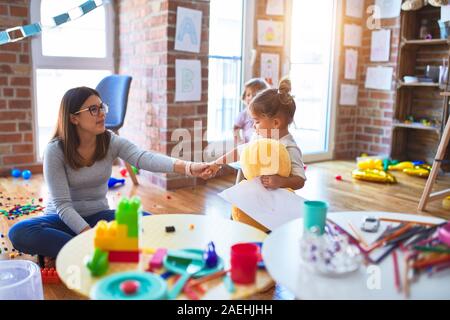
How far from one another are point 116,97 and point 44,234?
65.5 inches

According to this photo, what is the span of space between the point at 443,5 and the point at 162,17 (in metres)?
2.46

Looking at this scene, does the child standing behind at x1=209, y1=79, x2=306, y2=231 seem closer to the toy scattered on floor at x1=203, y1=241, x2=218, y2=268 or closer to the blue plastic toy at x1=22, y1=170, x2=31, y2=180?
the toy scattered on floor at x1=203, y1=241, x2=218, y2=268

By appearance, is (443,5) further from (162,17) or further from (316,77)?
(162,17)

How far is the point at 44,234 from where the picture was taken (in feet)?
5.74

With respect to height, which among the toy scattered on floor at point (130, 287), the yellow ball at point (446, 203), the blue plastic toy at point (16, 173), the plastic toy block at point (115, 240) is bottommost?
the yellow ball at point (446, 203)

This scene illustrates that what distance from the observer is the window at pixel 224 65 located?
377cm

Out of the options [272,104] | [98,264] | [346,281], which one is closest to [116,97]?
[272,104]

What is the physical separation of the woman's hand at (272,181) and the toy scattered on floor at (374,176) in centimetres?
236

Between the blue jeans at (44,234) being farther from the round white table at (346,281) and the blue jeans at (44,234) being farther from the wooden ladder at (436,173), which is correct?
the wooden ladder at (436,173)

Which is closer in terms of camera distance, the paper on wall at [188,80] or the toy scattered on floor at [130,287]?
the toy scattered on floor at [130,287]

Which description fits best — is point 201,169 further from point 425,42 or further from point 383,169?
point 425,42

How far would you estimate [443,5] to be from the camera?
12.8 feet

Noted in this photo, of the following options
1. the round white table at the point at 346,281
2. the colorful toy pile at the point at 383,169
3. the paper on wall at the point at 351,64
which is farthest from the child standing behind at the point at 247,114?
the round white table at the point at 346,281
